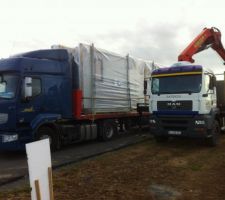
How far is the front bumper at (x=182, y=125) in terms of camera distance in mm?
10734

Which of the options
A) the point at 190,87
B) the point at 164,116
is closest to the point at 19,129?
the point at 164,116

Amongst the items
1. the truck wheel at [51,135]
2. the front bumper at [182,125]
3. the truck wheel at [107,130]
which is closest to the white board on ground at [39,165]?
the truck wheel at [51,135]

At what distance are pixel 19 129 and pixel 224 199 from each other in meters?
6.22

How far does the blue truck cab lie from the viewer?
31.6 ft

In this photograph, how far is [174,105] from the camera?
36.7ft

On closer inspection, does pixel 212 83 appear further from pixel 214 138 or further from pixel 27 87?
pixel 27 87

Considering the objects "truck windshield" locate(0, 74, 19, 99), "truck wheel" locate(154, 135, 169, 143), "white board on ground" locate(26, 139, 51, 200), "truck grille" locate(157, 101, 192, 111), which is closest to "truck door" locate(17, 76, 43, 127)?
"truck windshield" locate(0, 74, 19, 99)

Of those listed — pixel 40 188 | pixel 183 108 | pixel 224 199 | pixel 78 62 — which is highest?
pixel 78 62

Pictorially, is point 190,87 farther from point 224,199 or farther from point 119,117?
point 224,199

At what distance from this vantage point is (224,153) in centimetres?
1038

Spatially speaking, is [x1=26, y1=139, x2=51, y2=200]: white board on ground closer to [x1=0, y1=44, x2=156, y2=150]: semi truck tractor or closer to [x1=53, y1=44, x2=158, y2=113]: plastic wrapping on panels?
[x1=0, y1=44, x2=156, y2=150]: semi truck tractor

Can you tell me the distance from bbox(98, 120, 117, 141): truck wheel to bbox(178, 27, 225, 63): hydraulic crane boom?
13.2ft

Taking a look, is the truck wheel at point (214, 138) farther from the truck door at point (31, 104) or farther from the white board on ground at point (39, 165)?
the white board on ground at point (39, 165)

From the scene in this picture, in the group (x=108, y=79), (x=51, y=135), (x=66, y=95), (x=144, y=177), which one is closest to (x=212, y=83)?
(x=108, y=79)
